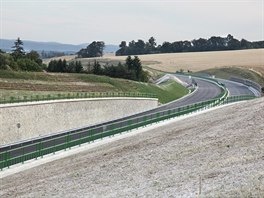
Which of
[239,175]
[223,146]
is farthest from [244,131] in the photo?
[239,175]

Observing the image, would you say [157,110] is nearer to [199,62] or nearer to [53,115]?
[53,115]

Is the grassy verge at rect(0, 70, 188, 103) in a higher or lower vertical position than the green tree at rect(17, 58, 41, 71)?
lower

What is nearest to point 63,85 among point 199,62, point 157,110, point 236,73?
point 157,110

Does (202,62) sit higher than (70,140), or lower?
lower

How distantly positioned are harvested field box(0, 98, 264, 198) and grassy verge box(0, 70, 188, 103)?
23.6 m

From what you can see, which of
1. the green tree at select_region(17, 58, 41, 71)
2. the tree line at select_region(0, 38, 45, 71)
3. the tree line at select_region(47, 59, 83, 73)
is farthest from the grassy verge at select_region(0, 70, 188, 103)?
the tree line at select_region(47, 59, 83, 73)

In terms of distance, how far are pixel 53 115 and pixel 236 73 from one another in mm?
85443

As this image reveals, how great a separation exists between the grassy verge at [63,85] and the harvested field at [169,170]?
2358 cm

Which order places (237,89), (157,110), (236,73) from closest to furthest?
(157,110)
(237,89)
(236,73)

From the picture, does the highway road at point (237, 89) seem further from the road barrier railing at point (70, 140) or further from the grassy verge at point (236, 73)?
the road barrier railing at point (70, 140)

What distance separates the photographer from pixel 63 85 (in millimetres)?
62938

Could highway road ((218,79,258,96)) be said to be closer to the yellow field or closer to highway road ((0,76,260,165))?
highway road ((0,76,260,165))

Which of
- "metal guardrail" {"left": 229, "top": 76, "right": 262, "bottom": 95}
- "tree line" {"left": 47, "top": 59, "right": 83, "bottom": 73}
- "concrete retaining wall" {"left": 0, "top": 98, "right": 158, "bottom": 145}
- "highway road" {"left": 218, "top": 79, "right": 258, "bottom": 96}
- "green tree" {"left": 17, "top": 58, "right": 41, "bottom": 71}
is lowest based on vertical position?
"highway road" {"left": 218, "top": 79, "right": 258, "bottom": 96}

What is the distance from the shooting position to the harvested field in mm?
15695
